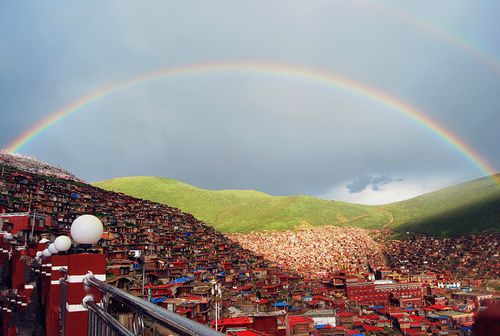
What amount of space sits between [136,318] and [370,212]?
176489 mm

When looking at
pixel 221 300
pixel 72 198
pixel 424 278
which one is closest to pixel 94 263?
pixel 221 300

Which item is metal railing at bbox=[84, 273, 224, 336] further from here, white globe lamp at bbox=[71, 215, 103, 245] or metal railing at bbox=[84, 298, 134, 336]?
white globe lamp at bbox=[71, 215, 103, 245]

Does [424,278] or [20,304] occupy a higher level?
[20,304]

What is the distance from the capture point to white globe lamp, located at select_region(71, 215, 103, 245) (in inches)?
213

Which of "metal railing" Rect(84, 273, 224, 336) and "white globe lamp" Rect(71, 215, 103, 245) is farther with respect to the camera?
Answer: "white globe lamp" Rect(71, 215, 103, 245)

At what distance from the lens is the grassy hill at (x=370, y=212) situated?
122m

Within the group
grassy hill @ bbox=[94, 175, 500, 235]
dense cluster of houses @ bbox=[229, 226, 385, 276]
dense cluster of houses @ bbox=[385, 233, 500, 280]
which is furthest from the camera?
grassy hill @ bbox=[94, 175, 500, 235]

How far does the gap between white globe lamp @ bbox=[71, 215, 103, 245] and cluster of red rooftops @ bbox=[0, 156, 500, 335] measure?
5.16 m

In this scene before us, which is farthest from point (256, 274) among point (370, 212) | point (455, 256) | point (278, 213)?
point (370, 212)

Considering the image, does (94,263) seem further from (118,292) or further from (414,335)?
(414,335)

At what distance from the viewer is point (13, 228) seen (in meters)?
22.3

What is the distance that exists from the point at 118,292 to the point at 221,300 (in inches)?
1759

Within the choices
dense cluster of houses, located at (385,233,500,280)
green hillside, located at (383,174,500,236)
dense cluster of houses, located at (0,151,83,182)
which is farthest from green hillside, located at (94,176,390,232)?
dense cluster of houses, located at (0,151,83,182)

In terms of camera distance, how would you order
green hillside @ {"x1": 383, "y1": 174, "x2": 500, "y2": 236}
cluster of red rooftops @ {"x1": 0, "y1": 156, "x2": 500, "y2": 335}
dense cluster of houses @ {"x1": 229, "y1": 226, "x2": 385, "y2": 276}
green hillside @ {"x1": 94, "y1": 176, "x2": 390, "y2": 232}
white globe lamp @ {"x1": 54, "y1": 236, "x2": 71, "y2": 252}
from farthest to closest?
green hillside @ {"x1": 94, "y1": 176, "x2": 390, "y2": 232} < green hillside @ {"x1": 383, "y1": 174, "x2": 500, "y2": 236} < dense cluster of houses @ {"x1": 229, "y1": 226, "x2": 385, "y2": 276} < cluster of red rooftops @ {"x1": 0, "y1": 156, "x2": 500, "y2": 335} < white globe lamp @ {"x1": 54, "y1": 236, "x2": 71, "y2": 252}
